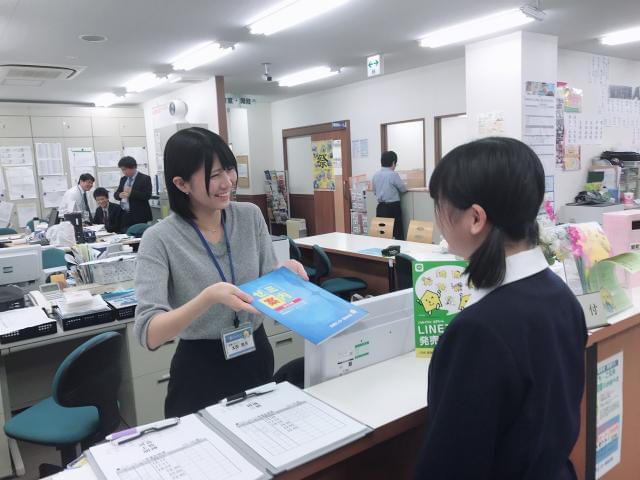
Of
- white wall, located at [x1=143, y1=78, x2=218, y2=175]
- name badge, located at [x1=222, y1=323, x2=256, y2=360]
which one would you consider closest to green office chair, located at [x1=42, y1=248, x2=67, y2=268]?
white wall, located at [x1=143, y1=78, x2=218, y2=175]

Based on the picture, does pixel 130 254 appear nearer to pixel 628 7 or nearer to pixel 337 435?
pixel 337 435

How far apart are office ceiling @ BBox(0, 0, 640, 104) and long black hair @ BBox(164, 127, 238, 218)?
3198mm

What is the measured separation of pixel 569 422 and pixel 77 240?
554cm

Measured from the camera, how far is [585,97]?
679 centimetres

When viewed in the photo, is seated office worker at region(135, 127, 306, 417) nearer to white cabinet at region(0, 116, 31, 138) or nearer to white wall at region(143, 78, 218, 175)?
white wall at region(143, 78, 218, 175)

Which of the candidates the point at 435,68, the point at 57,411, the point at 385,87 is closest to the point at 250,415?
the point at 57,411

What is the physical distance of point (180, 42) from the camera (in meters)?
5.48

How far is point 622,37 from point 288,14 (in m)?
4.08

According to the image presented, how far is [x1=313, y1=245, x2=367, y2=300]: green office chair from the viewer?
4.39 meters

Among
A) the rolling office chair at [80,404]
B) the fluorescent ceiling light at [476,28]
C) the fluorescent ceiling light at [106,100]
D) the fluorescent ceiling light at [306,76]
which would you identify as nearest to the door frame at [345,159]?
the fluorescent ceiling light at [306,76]

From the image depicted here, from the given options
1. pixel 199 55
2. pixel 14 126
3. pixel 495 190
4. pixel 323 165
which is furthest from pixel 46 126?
pixel 495 190

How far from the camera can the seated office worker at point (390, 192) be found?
22.8 ft

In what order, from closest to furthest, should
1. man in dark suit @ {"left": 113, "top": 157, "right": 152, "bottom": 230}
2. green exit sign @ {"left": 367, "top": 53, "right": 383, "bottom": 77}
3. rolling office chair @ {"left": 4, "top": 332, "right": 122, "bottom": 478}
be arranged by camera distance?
rolling office chair @ {"left": 4, "top": 332, "right": 122, "bottom": 478}
green exit sign @ {"left": 367, "top": 53, "right": 383, "bottom": 77}
man in dark suit @ {"left": 113, "top": 157, "right": 152, "bottom": 230}

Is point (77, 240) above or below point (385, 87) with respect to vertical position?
below
